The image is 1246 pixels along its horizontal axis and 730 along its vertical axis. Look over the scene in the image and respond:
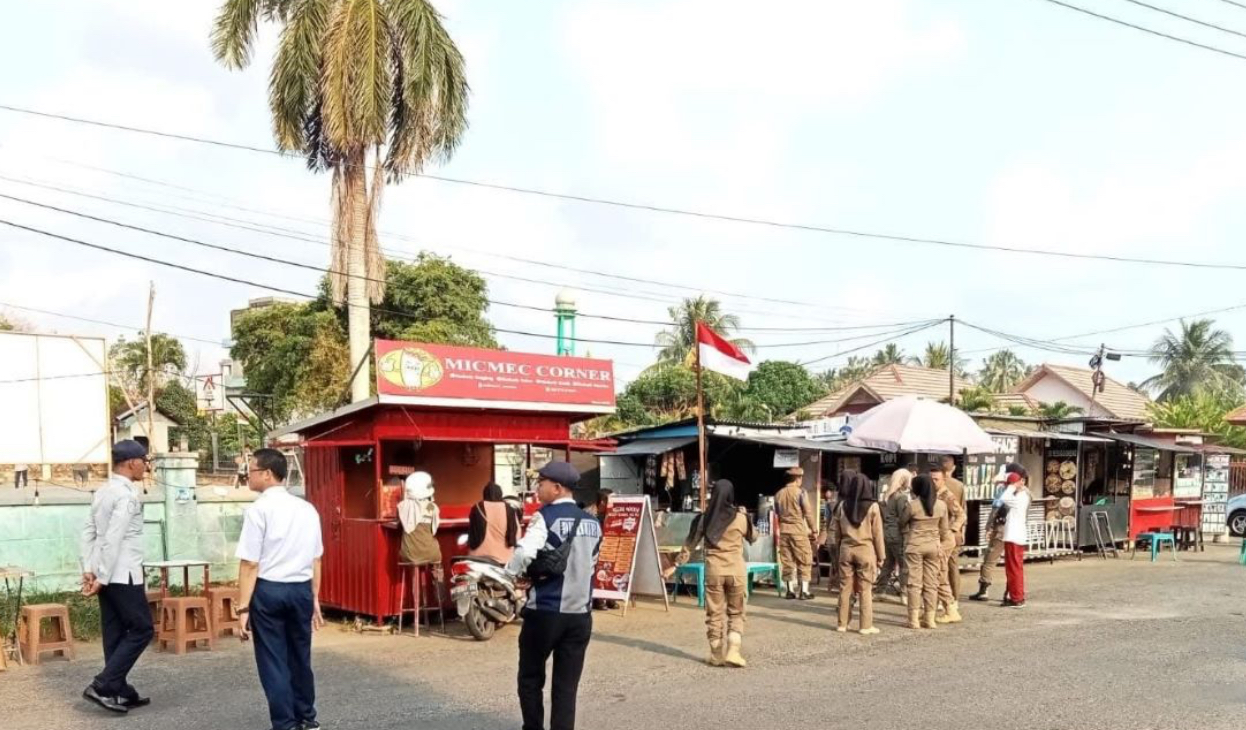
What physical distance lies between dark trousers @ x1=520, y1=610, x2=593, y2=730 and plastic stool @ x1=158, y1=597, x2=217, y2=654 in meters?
5.07

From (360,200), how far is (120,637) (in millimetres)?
11153

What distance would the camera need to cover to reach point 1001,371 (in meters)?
67.4

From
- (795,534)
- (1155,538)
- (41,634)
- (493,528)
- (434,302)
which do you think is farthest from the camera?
(434,302)

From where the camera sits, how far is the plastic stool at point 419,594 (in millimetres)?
10516

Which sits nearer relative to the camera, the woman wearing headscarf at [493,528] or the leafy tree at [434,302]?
the woman wearing headscarf at [493,528]

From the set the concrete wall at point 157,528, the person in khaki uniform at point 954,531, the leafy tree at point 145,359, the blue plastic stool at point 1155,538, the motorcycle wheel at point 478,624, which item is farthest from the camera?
the leafy tree at point 145,359

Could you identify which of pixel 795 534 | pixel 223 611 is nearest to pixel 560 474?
pixel 223 611

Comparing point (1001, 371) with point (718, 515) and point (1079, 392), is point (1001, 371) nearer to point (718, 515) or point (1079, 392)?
point (1079, 392)

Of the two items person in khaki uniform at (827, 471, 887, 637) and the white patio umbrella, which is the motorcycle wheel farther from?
the white patio umbrella

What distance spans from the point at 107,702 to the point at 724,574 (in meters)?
4.64

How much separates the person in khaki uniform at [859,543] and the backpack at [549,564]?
5106mm

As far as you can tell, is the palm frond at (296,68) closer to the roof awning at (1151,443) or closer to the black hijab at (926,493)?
the black hijab at (926,493)

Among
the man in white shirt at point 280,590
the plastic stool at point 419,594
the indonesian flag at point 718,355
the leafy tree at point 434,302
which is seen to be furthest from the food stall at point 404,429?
the leafy tree at point 434,302

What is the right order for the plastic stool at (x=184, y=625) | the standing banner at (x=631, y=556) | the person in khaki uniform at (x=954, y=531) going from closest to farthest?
the plastic stool at (x=184, y=625), the person in khaki uniform at (x=954, y=531), the standing banner at (x=631, y=556)
